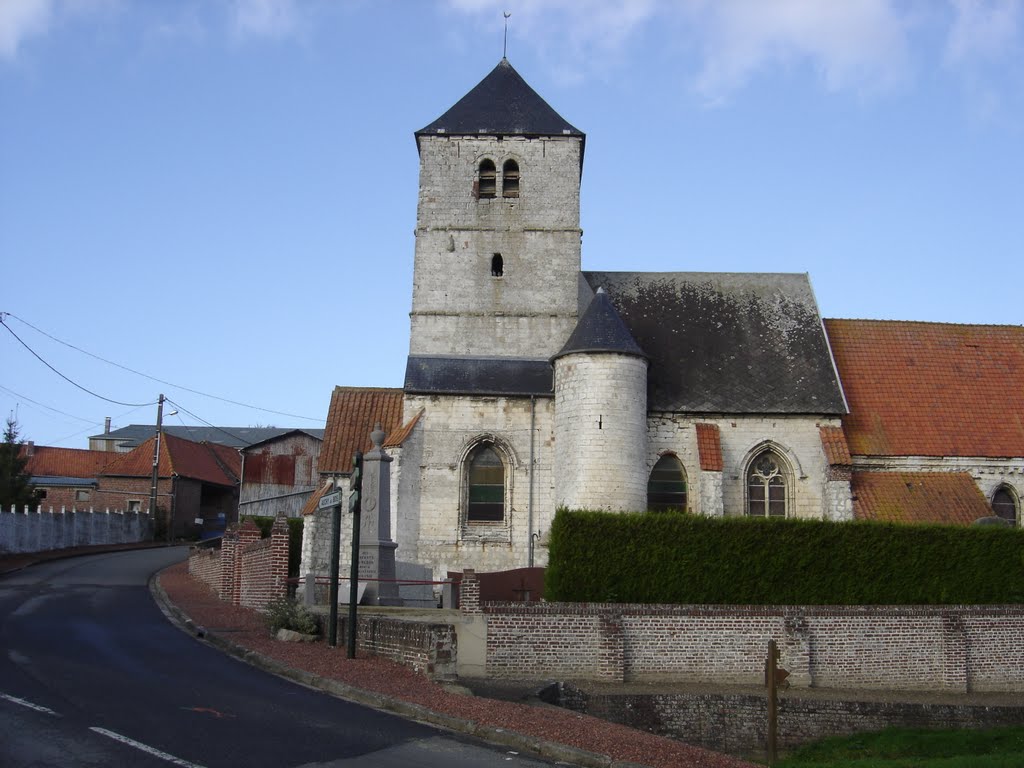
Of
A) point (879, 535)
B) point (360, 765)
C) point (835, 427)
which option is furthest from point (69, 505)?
point (360, 765)

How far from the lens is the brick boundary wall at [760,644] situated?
14.9m

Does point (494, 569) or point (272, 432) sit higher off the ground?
point (272, 432)

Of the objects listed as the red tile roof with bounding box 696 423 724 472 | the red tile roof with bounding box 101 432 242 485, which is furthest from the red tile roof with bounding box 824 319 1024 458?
the red tile roof with bounding box 101 432 242 485

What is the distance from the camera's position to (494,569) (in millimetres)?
22906

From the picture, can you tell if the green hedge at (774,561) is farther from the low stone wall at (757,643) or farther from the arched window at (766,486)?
the arched window at (766,486)

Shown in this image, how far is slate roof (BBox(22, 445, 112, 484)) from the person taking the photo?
2279 inches

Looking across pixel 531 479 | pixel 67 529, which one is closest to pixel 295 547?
pixel 531 479

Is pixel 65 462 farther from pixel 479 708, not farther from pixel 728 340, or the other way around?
pixel 479 708

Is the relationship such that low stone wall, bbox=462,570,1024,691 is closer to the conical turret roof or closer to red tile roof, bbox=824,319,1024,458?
red tile roof, bbox=824,319,1024,458

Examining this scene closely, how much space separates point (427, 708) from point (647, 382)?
1469 centimetres

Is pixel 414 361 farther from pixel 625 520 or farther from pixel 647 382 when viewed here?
pixel 625 520

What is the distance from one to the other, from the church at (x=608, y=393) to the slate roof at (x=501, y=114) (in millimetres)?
58

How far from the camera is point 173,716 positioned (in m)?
9.19

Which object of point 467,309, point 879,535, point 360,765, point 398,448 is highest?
point 467,309
